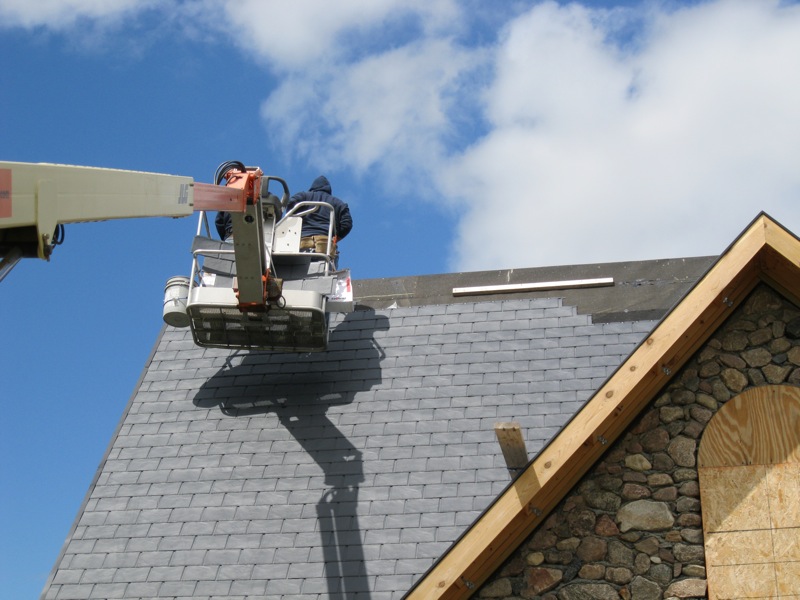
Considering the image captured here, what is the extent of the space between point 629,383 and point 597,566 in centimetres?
134

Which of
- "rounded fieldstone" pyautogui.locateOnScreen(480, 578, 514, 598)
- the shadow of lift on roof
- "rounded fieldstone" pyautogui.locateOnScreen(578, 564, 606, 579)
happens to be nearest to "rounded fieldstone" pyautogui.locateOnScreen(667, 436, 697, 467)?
"rounded fieldstone" pyautogui.locateOnScreen(578, 564, 606, 579)

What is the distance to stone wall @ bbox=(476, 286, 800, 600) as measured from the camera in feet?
29.4

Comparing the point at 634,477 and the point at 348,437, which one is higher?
the point at 348,437

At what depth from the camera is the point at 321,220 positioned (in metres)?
15.5

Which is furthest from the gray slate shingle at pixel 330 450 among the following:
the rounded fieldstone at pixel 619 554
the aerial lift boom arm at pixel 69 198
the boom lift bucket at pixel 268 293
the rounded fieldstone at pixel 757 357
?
the aerial lift boom arm at pixel 69 198

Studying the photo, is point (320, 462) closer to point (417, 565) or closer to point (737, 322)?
point (417, 565)

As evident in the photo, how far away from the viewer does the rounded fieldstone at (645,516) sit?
9070mm

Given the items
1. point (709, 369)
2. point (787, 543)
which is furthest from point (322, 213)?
point (787, 543)

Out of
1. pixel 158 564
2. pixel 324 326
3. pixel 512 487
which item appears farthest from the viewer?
pixel 324 326

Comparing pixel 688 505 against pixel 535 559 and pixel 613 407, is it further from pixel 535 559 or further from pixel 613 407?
pixel 535 559

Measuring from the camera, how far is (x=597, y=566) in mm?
9031

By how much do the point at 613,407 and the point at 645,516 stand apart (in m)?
0.86

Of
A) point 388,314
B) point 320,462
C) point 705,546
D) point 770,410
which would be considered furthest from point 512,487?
point 388,314

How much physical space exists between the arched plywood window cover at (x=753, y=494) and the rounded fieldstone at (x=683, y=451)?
2.6 inches
